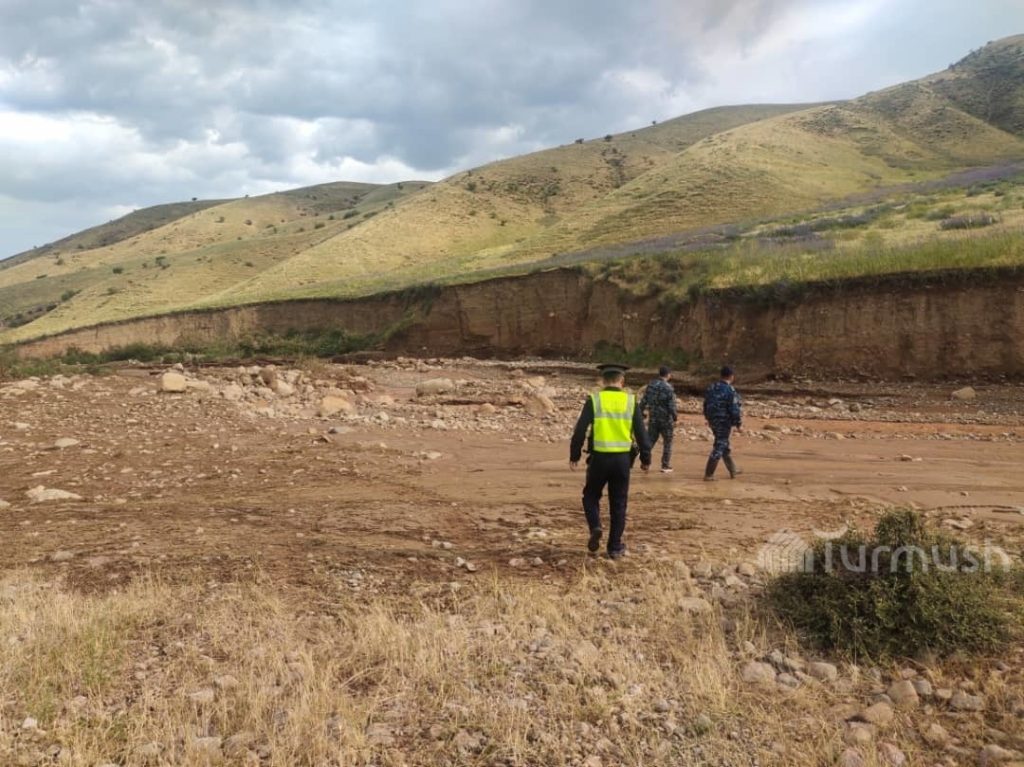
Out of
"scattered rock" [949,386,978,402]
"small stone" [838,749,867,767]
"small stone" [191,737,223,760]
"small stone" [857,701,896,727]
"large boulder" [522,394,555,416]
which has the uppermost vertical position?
"large boulder" [522,394,555,416]

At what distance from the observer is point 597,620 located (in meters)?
5.19

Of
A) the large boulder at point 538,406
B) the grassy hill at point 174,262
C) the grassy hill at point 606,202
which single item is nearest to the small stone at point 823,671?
the large boulder at point 538,406

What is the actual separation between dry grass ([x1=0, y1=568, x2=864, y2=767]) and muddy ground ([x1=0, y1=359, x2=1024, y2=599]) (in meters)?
0.81

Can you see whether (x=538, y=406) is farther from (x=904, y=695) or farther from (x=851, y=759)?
(x=851, y=759)

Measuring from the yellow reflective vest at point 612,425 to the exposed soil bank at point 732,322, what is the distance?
567 inches

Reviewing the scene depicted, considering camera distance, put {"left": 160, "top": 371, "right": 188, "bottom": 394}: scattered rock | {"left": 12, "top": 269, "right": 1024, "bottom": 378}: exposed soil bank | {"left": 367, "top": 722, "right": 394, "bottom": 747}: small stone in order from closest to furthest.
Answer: {"left": 367, "top": 722, "right": 394, "bottom": 747}: small stone
{"left": 12, "top": 269, "right": 1024, "bottom": 378}: exposed soil bank
{"left": 160, "top": 371, "right": 188, "bottom": 394}: scattered rock

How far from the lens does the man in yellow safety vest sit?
646 centimetres

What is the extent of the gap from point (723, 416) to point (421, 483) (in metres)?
4.57

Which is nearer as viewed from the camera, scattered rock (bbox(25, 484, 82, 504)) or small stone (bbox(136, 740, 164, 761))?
small stone (bbox(136, 740, 164, 761))

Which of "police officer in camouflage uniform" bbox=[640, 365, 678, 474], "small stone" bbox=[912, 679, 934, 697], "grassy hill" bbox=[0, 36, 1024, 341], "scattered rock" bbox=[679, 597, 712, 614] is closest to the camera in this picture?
"small stone" bbox=[912, 679, 934, 697]

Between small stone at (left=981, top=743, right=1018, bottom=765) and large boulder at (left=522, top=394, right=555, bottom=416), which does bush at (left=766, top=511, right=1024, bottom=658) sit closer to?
small stone at (left=981, top=743, right=1018, bottom=765)

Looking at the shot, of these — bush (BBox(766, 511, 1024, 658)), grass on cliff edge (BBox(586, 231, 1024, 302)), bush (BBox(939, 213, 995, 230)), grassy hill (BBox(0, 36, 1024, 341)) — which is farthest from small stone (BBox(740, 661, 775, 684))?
bush (BBox(939, 213, 995, 230))

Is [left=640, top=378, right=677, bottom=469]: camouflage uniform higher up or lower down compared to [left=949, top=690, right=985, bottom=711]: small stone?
higher up

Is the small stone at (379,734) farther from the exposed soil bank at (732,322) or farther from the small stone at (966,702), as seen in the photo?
the exposed soil bank at (732,322)
